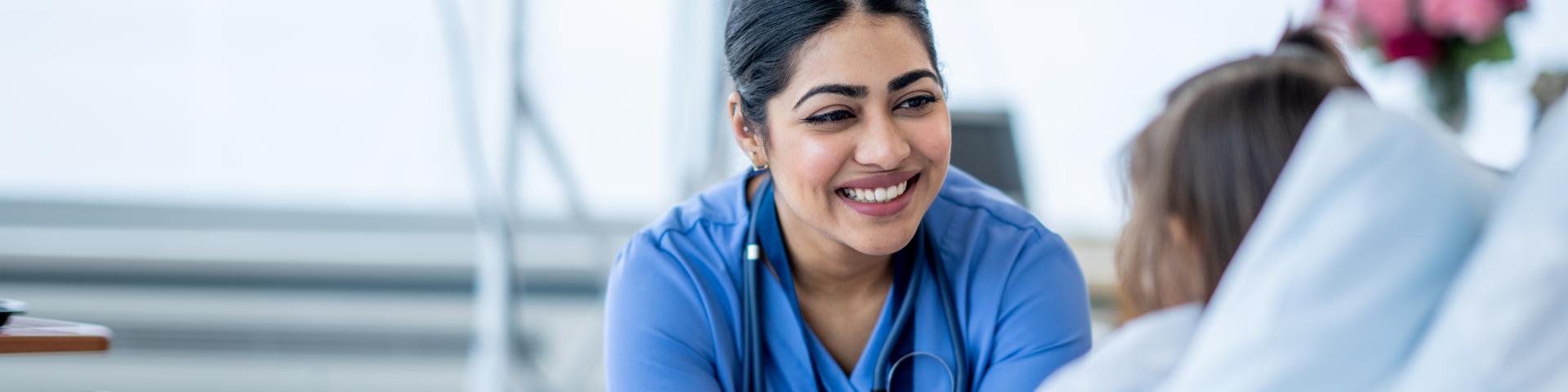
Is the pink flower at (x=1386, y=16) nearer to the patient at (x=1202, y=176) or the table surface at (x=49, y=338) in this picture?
the patient at (x=1202, y=176)

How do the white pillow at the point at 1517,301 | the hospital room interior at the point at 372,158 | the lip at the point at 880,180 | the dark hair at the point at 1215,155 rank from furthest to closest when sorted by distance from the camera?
the hospital room interior at the point at 372,158 → the lip at the point at 880,180 → the dark hair at the point at 1215,155 → the white pillow at the point at 1517,301

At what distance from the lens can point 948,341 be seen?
1.52m

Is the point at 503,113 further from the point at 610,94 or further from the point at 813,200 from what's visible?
the point at 813,200

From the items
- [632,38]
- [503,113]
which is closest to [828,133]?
[503,113]

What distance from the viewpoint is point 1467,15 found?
1991 millimetres

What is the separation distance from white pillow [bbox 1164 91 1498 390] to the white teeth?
704mm

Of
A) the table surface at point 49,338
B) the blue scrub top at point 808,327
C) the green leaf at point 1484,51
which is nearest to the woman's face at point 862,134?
the blue scrub top at point 808,327

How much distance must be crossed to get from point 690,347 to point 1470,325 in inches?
36.5

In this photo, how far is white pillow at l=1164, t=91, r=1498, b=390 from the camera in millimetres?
733

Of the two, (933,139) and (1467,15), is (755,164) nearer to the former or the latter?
(933,139)

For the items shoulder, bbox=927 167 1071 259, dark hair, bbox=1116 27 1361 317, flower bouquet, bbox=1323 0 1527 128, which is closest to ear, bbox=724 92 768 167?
shoulder, bbox=927 167 1071 259

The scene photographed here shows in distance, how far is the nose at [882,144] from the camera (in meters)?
1.38

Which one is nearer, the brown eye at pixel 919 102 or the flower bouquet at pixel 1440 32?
the brown eye at pixel 919 102

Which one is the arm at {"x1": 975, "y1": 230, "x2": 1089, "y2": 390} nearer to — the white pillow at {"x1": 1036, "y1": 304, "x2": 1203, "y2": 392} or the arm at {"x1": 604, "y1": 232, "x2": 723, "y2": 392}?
the arm at {"x1": 604, "y1": 232, "x2": 723, "y2": 392}
